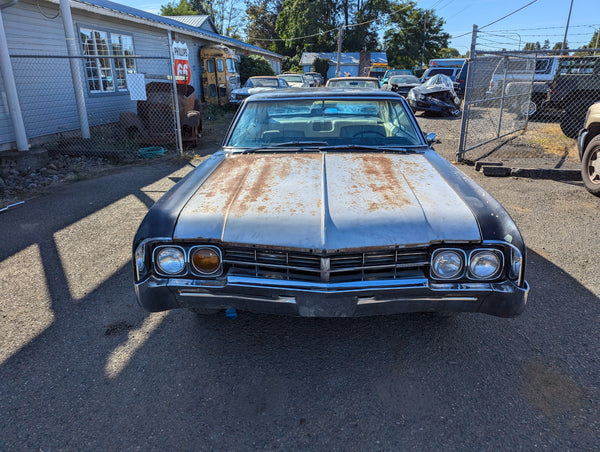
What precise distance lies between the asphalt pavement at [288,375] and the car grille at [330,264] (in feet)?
2.15

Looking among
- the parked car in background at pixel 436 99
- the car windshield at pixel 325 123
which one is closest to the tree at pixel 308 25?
the parked car in background at pixel 436 99

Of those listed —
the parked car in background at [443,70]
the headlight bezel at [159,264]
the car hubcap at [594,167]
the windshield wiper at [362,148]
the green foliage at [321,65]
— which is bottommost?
the car hubcap at [594,167]

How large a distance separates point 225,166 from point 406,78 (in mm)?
20098

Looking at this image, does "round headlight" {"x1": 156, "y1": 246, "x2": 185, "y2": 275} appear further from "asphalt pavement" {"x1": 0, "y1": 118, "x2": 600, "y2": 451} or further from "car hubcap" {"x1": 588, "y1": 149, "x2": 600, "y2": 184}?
"car hubcap" {"x1": 588, "y1": 149, "x2": 600, "y2": 184}

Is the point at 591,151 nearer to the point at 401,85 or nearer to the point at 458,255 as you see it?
the point at 458,255

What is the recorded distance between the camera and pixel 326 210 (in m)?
2.41

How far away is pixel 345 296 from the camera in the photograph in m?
2.25

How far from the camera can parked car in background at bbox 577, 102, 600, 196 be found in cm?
602

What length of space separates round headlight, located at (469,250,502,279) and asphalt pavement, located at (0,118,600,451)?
66 centimetres

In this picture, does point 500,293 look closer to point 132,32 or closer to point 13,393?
point 13,393

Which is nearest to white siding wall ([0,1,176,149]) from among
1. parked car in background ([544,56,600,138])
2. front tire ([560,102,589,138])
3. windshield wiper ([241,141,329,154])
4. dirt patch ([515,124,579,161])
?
windshield wiper ([241,141,329,154])

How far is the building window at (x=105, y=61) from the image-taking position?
1131 cm

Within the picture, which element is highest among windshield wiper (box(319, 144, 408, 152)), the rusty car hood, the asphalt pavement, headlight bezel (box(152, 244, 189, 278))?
windshield wiper (box(319, 144, 408, 152))

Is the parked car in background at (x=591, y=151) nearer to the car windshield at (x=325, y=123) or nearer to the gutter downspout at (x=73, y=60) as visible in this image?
the car windshield at (x=325, y=123)
